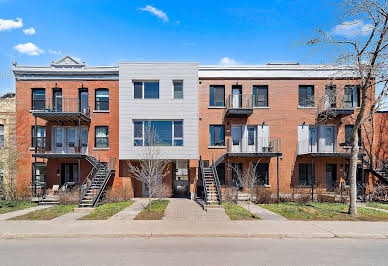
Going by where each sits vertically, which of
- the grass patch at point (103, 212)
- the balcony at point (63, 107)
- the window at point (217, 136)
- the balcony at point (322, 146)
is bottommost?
the grass patch at point (103, 212)

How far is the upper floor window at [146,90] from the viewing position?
1889 centimetres

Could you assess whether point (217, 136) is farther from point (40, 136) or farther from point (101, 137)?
point (40, 136)

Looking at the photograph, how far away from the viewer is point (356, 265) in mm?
6684

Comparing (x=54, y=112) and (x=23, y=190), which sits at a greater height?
(x=54, y=112)

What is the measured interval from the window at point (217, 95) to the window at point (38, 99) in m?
13.2

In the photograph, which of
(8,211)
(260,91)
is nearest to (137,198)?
(8,211)

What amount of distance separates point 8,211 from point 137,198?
793 cm

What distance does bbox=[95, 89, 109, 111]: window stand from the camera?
19609 mm

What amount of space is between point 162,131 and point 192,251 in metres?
11.8

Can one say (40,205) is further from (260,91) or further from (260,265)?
(260,91)

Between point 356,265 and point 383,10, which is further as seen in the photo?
point 383,10

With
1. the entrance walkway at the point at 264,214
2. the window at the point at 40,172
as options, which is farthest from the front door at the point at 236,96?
the window at the point at 40,172

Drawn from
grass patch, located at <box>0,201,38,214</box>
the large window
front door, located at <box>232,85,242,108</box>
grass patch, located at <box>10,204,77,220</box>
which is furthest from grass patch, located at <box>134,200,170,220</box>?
front door, located at <box>232,85,242,108</box>

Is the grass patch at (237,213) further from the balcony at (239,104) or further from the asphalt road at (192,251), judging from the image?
the balcony at (239,104)
